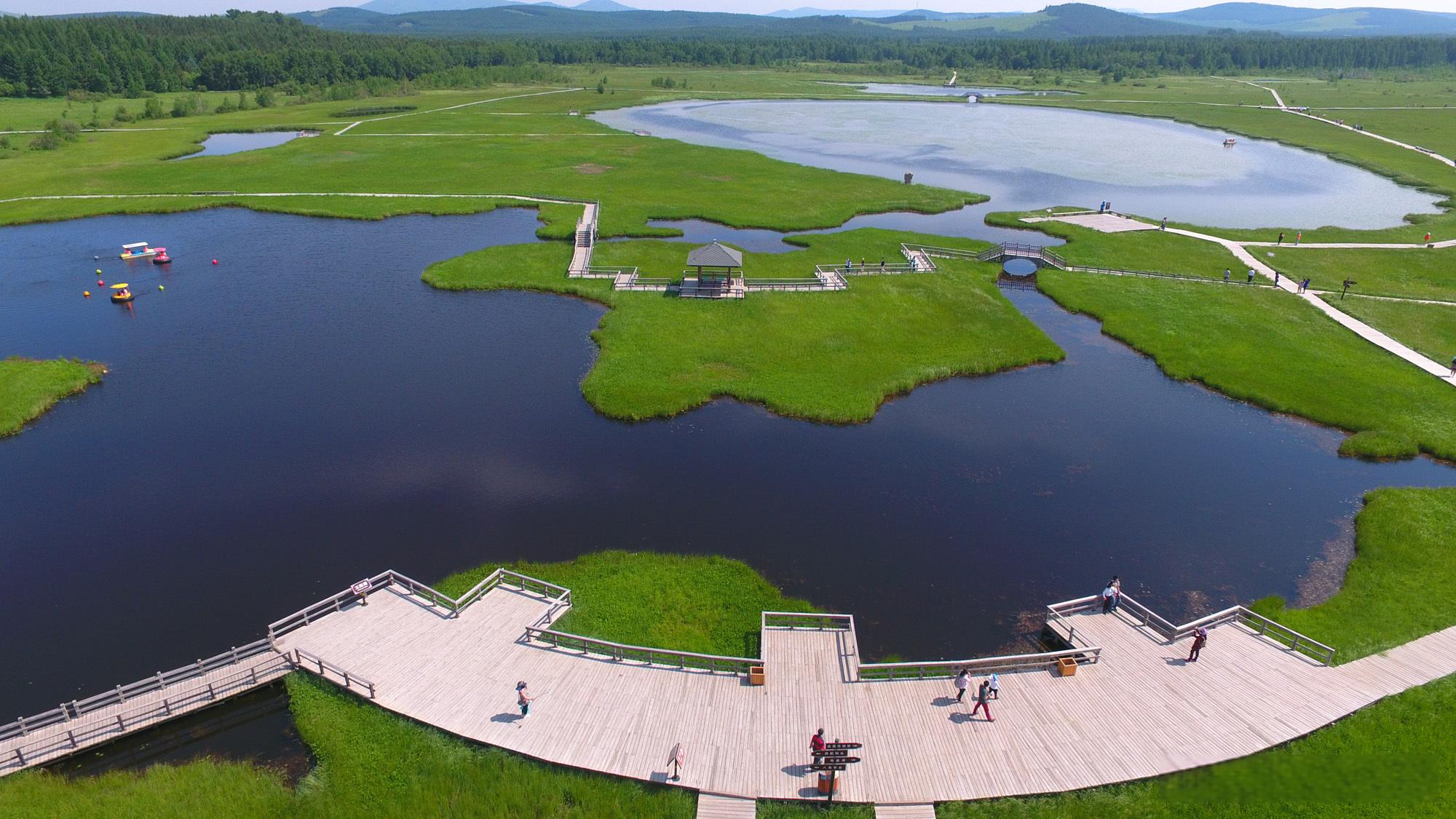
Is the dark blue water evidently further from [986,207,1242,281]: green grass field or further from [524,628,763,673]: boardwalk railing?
[986,207,1242,281]: green grass field

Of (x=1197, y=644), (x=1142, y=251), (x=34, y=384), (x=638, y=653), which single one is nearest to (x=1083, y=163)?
(x=1142, y=251)

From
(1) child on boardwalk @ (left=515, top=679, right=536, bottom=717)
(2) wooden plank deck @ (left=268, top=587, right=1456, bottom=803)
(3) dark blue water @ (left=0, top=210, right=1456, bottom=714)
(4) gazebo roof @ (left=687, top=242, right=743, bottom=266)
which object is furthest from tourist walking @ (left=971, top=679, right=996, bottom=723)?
(4) gazebo roof @ (left=687, top=242, right=743, bottom=266)

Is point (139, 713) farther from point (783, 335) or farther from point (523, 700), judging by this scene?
point (783, 335)

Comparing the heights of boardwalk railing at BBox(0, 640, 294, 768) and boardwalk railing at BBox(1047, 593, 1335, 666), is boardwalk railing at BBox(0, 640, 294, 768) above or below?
below

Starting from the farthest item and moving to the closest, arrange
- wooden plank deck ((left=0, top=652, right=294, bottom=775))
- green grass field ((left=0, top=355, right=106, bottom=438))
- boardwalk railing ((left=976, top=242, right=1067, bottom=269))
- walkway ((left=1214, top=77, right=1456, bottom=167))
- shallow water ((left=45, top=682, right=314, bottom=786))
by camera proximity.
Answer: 1. walkway ((left=1214, top=77, right=1456, bottom=167))
2. boardwalk railing ((left=976, top=242, right=1067, bottom=269))
3. green grass field ((left=0, top=355, right=106, bottom=438))
4. shallow water ((left=45, top=682, right=314, bottom=786))
5. wooden plank deck ((left=0, top=652, right=294, bottom=775))

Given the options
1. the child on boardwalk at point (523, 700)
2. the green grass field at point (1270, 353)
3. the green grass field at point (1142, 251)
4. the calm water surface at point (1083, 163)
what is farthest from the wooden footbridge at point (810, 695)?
the calm water surface at point (1083, 163)

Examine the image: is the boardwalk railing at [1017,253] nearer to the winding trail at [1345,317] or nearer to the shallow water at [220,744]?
the winding trail at [1345,317]
